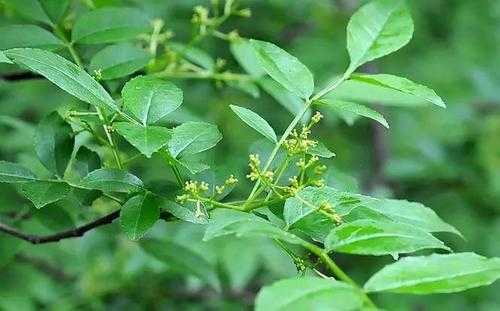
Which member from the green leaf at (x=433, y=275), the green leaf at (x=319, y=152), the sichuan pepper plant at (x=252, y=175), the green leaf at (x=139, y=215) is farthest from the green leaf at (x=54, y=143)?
the green leaf at (x=433, y=275)

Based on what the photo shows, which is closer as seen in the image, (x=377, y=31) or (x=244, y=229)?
(x=244, y=229)

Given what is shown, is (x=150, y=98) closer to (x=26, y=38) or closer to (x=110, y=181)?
(x=110, y=181)

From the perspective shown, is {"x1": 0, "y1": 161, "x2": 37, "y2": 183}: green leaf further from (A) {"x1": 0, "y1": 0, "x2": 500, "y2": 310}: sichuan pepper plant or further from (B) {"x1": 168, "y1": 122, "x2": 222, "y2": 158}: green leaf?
(B) {"x1": 168, "y1": 122, "x2": 222, "y2": 158}: green leaf

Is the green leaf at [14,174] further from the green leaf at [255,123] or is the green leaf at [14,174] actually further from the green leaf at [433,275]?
the green leaf at [433,275]

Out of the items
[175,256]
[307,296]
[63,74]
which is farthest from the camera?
[175,256]

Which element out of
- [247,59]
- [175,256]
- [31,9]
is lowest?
[175,256]

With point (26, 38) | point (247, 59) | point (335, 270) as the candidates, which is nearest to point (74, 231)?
point (26, 38)
